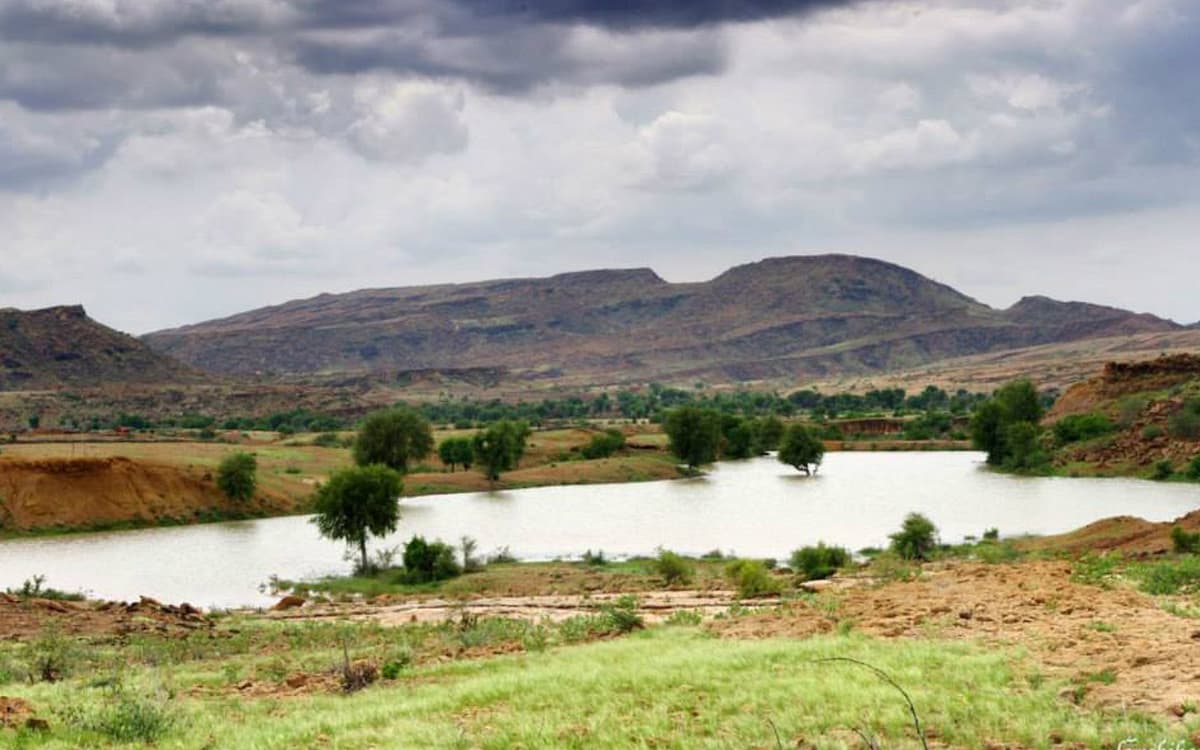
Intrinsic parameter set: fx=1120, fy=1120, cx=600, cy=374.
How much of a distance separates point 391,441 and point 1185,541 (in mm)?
57994

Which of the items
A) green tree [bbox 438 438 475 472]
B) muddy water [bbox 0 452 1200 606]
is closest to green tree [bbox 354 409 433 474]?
green tree [bbox 438 438 475 472]

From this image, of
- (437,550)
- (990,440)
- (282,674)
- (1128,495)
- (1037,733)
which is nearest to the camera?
(1037,733)

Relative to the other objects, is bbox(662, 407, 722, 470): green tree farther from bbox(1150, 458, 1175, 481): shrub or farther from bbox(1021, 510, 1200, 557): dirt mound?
bbox(1021, 510, 1200, 557): dirt mound

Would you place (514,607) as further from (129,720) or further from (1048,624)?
(129,720)

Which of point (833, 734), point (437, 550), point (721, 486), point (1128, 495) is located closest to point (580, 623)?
point (833, 734)

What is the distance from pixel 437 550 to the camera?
135 ft

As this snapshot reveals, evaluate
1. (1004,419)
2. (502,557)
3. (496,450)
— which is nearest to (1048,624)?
(502,557)

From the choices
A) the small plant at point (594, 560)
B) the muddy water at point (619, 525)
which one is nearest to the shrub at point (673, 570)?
the small plant at point (594, 560)

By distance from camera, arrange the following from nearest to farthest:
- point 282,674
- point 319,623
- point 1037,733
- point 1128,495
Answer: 1. point 1037,733
2. point 282,674
3. point 319,623
4. point 1128,495

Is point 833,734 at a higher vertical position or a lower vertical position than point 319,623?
higher

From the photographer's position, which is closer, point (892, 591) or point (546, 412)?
point (892, 591)

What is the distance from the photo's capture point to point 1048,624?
45.2 feet

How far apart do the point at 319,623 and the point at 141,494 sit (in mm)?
41754

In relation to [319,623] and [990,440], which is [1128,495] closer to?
[990,440]
